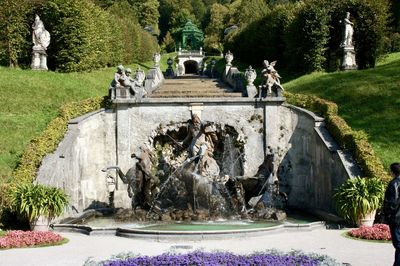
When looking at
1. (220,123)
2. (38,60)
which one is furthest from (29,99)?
(220,123)

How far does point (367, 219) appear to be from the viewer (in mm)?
17266

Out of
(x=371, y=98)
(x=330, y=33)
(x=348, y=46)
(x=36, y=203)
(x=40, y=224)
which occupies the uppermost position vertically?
(x=330, y=33)

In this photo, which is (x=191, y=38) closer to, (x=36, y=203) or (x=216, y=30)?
(x=216, y=30)

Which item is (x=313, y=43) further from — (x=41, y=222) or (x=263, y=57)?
(x=41, y=222)

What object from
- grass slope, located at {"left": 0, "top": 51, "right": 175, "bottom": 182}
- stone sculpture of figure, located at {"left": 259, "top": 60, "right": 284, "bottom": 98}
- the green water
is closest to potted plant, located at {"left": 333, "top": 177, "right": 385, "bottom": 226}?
the green water

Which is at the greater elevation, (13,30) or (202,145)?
(13,30)

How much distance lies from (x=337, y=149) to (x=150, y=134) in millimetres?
8204

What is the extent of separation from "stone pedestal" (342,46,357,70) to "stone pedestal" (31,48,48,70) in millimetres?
19544

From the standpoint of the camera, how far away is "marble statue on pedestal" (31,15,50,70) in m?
35.7

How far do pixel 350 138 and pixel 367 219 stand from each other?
434 cm

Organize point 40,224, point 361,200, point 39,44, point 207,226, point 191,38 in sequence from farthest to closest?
1. point 191,38
2. point 39,44
3. point 207,226
4. point 40,224
5. point 361,200

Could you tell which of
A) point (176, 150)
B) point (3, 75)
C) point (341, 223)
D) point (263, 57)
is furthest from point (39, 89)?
point (263, 57)

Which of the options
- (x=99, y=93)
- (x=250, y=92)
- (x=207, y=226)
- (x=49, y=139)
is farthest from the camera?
(x=99, y=93)

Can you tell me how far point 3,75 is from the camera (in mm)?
31547
